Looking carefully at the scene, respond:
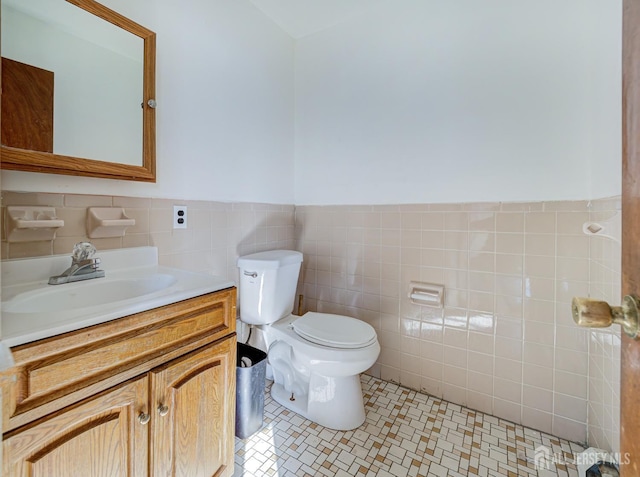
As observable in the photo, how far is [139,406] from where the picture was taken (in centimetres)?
79

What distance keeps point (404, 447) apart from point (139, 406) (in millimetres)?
1157

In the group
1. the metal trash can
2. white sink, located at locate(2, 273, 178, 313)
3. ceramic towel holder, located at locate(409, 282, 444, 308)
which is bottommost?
the metal trash can

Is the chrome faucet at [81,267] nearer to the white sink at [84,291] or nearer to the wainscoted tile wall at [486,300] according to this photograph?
the white sink at [84,291]

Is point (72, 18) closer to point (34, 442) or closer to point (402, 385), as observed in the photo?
point (34, 442)

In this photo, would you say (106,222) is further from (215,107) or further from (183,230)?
(215,107)

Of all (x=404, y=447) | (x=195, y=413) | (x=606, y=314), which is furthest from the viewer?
(x=404, y=447)

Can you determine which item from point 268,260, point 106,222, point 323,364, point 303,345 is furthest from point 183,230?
point 323,364

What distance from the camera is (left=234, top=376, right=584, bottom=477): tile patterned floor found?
122cm

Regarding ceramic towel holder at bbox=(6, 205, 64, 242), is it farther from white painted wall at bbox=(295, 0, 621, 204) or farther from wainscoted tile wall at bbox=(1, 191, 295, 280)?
white painted wall at bbox=(295, 0, 621, 204)

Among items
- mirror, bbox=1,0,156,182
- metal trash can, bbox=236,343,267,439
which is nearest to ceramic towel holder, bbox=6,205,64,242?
mirror, bbox=1,0,156,182

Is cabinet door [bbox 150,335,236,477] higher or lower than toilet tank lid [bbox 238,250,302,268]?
lower

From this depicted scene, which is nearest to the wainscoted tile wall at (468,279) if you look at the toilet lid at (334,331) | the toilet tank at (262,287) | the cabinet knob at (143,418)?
the toilet tank at (262,287)

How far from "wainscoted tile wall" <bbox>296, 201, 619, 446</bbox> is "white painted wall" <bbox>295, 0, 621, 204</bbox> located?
132 mm

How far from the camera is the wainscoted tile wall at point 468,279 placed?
1192 mm
